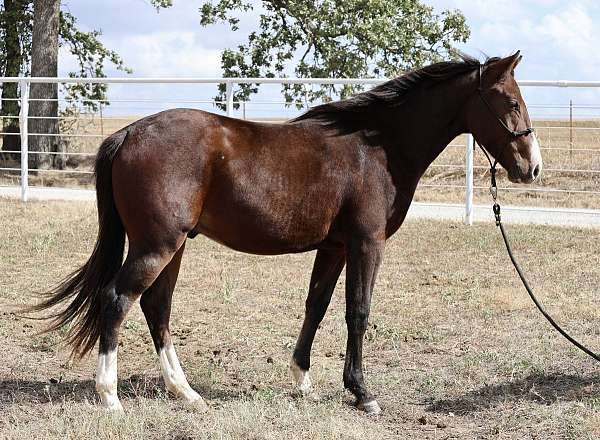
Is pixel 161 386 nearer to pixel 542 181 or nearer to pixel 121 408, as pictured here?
pixel 121 408

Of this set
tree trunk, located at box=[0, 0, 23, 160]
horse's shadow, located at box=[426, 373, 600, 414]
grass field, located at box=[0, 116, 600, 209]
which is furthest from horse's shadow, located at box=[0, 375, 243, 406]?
tree trunk, located at box=[0, 0, 23, 160]

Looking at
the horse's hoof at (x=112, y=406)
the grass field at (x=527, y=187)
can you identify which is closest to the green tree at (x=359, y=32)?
the grass field at (x=527, y=187)

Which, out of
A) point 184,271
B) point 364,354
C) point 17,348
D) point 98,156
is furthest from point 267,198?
point 184,271

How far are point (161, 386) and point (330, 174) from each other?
180cm

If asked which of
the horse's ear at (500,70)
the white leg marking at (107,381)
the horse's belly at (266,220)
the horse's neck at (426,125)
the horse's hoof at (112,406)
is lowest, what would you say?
the horse's hoof at (112,406)

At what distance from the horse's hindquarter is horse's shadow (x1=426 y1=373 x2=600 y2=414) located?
1346mm

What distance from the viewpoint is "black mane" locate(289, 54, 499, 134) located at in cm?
554

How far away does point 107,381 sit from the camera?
504 centimetres

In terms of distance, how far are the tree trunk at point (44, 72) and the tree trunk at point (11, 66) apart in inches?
51.5

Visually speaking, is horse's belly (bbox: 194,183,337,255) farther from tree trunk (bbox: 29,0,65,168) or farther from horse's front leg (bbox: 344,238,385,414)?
tree trunk (bbox: 29,0,65,168)

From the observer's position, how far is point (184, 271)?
9562 millimetres

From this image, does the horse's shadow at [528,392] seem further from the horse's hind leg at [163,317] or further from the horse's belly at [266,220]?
the horse's hind leg at [163,317]

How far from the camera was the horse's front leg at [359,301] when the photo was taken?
5.28 metres

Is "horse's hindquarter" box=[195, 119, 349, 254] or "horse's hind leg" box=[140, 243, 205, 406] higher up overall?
"horse's hindquarter" box=[195, 119, 349, 254]
